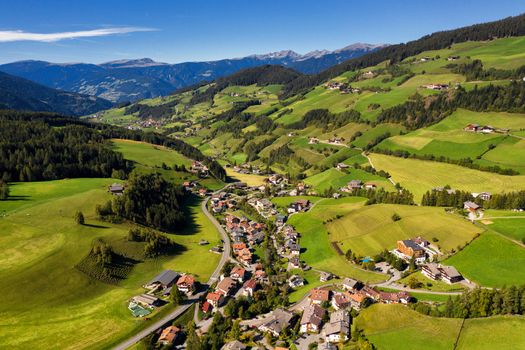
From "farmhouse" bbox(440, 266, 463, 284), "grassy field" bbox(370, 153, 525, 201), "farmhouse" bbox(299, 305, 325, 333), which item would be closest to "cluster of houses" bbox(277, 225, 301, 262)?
"farmhouse" bbox(299, 305, 325, 333)

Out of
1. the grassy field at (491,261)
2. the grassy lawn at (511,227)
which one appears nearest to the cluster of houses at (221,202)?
the grassy field at (491,261)

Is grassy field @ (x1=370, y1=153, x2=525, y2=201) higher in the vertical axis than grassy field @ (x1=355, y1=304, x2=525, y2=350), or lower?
higher

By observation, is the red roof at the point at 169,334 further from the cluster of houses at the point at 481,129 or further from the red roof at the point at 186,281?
the cluster of houses at the point at 481,129

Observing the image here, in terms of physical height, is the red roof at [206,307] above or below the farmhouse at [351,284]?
below

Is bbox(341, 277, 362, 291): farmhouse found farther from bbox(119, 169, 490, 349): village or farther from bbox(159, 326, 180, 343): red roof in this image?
bbox(159, 326, 180, 343): red roof

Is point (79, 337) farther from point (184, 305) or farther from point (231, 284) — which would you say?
point (231, 284)

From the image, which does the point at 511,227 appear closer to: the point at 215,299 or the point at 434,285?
the point at 434,285

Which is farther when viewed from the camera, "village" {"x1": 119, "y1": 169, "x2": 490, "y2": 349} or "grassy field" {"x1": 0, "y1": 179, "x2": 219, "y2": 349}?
"grassy field" {"x1": 0, "y1": 179, "x2": 219, "y2": 349}

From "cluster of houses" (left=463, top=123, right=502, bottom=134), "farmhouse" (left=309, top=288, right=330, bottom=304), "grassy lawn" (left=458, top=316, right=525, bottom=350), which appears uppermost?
"cluster of houses" (left=463, top=123, right=502, bottom=134)
